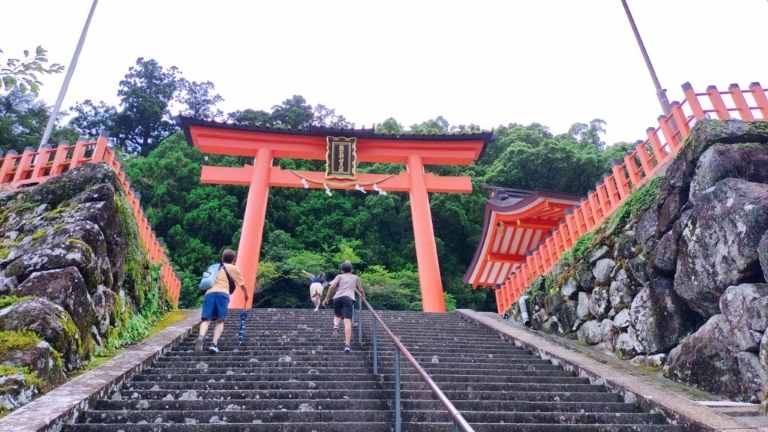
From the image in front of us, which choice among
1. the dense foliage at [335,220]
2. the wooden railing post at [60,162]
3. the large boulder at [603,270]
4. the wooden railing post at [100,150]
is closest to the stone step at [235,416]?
the large boulder at [603,270]

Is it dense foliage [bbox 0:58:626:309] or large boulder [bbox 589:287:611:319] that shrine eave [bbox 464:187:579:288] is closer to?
dense foliage [bbox 0:58:626:309]

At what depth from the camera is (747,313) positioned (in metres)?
4.45

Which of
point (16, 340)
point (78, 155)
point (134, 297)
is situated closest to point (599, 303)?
point (134, 297)

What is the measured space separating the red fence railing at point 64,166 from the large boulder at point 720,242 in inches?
300

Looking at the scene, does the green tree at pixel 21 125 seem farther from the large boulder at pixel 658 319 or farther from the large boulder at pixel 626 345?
the large boulder at pixel 658 319

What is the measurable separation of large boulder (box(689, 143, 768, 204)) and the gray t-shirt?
419 centimetres

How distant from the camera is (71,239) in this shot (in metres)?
5.62

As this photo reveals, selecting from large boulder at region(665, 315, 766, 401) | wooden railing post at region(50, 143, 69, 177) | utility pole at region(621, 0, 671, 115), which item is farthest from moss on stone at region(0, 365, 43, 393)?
utility pole at region(621, 0, 671, 115)

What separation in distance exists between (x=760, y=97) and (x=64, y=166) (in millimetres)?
10151

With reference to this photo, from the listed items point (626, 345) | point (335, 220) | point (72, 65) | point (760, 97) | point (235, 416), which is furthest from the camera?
point (335, 220)

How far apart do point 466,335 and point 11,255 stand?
250 inches

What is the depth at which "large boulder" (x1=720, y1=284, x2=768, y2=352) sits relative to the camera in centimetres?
434

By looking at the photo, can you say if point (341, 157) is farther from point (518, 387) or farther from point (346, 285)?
point (518, 387)

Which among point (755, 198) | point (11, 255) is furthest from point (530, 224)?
point (11, 255)
